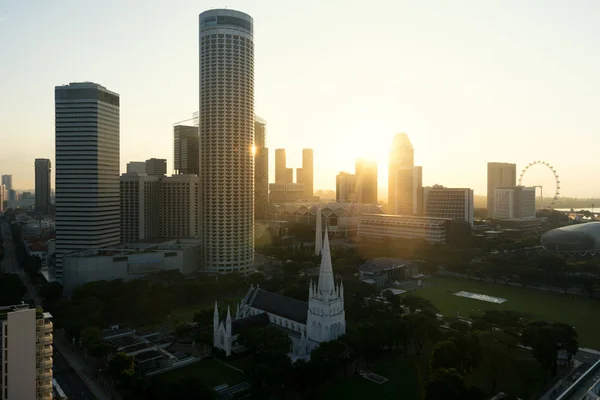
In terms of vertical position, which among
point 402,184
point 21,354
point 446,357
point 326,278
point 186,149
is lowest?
point 446,357

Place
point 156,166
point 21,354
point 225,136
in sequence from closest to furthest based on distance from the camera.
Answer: point 21,354 → point 225,136 → point 156,166

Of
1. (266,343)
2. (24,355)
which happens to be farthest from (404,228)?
(24,355)

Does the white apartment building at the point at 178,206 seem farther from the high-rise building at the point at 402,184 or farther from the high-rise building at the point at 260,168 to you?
the high-rise building at the point at 402,184

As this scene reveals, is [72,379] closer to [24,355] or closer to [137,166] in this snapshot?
[24,355]

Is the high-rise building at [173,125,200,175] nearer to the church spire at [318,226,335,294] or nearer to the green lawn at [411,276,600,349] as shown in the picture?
the green lawn at [411,276,600,349]

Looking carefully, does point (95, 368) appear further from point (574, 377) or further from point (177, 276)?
point (574, 377)

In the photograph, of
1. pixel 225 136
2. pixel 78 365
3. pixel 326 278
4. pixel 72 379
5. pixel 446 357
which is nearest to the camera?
pixel 446 357

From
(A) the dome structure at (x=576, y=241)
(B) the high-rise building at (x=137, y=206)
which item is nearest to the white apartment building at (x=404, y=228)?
(A) the dome structure at (x=576, y=241)

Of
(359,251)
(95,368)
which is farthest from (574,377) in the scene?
(359,251)
